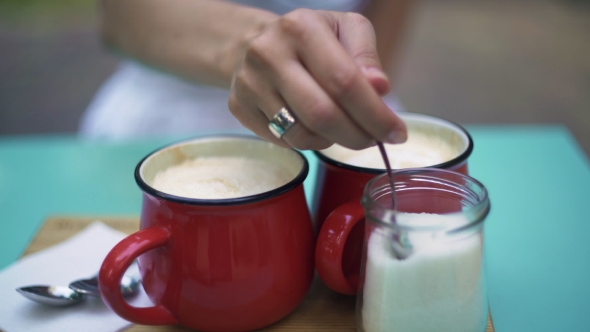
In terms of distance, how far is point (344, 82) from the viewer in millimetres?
326

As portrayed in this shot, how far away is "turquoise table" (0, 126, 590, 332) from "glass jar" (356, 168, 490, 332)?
13 cm

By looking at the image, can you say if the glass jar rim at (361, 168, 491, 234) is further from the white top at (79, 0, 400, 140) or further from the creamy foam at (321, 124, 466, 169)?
the white top at (79, 0, 400, 140)

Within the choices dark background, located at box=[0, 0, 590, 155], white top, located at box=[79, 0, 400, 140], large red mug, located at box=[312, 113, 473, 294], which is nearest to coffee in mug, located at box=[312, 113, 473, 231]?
large red mug, located at box=[312, 113, 473, 294]

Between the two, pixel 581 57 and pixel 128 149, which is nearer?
pixel 128 149

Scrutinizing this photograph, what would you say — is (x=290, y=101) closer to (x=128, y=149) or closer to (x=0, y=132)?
(x=128, y=149)

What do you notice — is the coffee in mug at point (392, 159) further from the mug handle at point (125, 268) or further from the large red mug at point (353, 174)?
the mug handle at point (125, 268)

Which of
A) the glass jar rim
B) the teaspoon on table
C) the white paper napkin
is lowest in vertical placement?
the white paper napkin

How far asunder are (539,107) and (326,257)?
7.45 ft

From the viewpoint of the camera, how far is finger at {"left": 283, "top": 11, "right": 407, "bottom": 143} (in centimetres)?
33

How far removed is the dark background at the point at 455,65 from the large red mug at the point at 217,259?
5.87 feet

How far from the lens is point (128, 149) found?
34.1 inches

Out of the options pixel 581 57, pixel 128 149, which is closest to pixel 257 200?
pixel 128 149

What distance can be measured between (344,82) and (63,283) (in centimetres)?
36

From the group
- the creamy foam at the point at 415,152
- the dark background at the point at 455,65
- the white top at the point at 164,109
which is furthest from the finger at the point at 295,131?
the dark background at the point at 455,65
